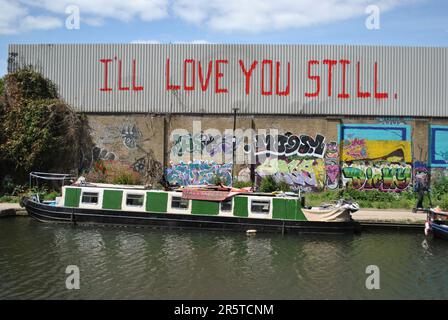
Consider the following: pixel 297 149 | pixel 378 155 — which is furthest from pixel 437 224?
pixel 297 149

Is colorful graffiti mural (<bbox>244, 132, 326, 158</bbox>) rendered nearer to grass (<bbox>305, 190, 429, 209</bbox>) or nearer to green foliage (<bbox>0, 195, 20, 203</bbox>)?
grass (<bbox>305, 190, 429, 209</bbox>)

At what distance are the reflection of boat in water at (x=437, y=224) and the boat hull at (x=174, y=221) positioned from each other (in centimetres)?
242

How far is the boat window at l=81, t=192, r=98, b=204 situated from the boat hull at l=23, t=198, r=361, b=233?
0.38 meters

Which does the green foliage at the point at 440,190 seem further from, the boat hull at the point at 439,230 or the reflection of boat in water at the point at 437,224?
the boat hull at the point at 439,230

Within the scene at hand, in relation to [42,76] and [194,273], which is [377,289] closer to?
[194,273]

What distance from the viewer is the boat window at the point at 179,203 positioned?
1873cm

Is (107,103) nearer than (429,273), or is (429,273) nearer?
(429,273)

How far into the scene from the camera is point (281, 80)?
2534 centimetres

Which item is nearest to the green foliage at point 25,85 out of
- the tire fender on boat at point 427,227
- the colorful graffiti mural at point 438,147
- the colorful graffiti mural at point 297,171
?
the colorful graffiti mural at point 297,171
